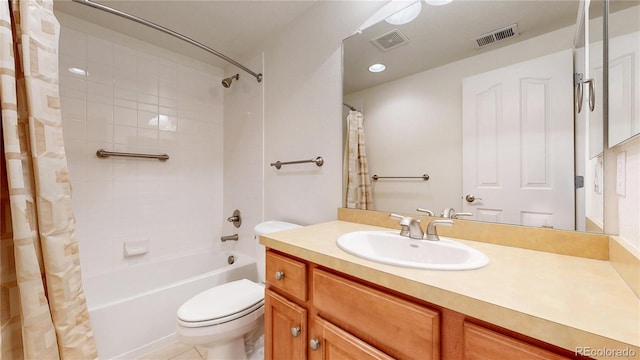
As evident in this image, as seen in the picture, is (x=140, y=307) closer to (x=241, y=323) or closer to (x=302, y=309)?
(x=241, y=323)

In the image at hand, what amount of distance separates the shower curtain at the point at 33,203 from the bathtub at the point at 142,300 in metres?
0.55

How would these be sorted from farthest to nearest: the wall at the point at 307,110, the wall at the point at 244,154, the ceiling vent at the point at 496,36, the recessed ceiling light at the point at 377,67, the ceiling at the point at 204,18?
the wall at the point at 244,154, the ceiling at the point at 204,18, the wall at the point at 307,110, the recessed ceiling light at the point at 377,67, the ceiling vent at the point at 496,36

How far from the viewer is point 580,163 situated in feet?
2.69

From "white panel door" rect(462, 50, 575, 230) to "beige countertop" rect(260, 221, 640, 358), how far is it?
0.17 m

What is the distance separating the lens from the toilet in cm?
116

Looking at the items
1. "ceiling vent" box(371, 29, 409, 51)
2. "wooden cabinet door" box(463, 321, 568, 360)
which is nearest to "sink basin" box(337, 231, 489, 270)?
"wooden cabinet door" box(463, 321, 568, 360)

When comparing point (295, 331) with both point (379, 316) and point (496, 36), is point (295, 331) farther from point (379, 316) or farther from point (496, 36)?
point (496, 36)

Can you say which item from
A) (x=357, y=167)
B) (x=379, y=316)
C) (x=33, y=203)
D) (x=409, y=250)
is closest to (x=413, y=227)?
(x=409, y=250)

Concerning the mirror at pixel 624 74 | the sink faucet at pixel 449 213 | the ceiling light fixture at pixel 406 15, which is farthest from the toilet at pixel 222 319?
the ceiling light fixture at pixel 406 15

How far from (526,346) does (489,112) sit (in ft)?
2.68

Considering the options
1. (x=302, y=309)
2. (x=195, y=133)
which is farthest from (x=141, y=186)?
(x=302, y=309)

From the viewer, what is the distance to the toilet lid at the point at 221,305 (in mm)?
1172

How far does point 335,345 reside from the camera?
74 cm

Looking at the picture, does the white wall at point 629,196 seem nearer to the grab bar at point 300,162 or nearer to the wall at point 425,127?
the wall at point 425,127
